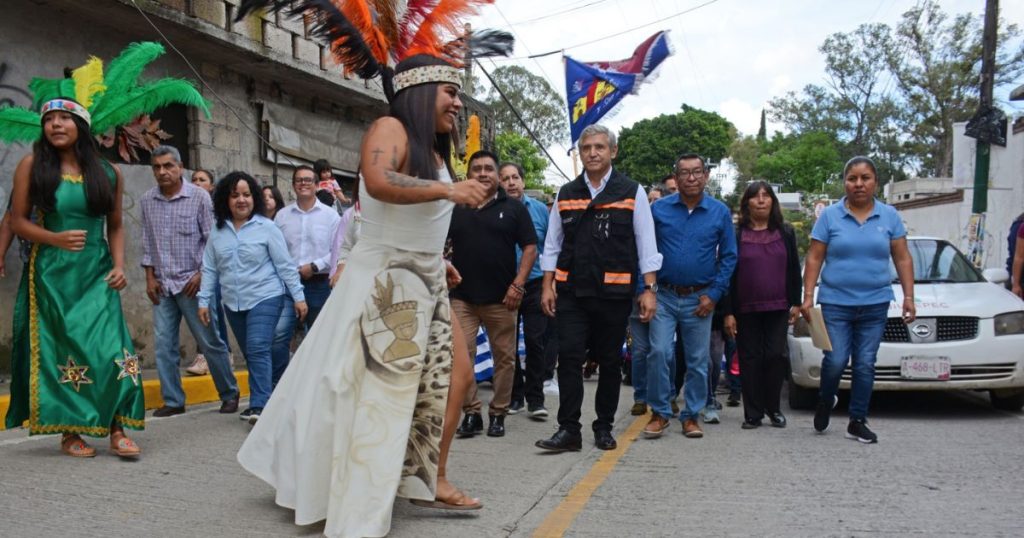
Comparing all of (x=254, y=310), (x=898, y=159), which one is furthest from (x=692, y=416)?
(x=898, y=159)

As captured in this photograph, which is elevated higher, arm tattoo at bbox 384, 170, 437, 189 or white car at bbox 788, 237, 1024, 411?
arm tattoo at bbox 384, 170, 437, 189

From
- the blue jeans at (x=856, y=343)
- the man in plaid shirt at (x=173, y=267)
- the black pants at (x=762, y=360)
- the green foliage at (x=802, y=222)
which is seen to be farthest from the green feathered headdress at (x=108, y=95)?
the green foliage at (x=802, y=222)

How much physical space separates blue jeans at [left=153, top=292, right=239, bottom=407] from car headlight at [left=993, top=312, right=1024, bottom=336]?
613cm

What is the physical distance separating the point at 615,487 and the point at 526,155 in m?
41.7

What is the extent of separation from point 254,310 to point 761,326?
385 centimetres

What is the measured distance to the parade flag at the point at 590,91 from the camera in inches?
643

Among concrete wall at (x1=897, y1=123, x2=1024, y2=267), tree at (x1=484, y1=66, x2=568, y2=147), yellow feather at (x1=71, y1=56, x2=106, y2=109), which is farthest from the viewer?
tree at (x1=484, y1=66, x2=568, y2=147)

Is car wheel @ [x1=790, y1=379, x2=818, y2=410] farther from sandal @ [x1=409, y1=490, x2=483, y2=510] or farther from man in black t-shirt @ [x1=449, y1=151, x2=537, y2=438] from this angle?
sandal @ [x1=409, y1=490, x2=483, y2=510]

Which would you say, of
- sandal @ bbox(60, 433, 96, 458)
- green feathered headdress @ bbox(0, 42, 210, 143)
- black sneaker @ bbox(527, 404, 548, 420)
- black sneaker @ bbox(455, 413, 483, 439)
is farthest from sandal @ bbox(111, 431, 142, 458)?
black sneaker @ bbox(527, 404, 548, 420)

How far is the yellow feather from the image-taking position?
6.49 m

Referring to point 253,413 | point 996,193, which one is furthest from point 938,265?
point 996,193

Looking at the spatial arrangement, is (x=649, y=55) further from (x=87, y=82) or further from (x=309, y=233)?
(x=87, y=82)

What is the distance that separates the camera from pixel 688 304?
6816 millimetres

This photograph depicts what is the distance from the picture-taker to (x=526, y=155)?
46.3 metres
